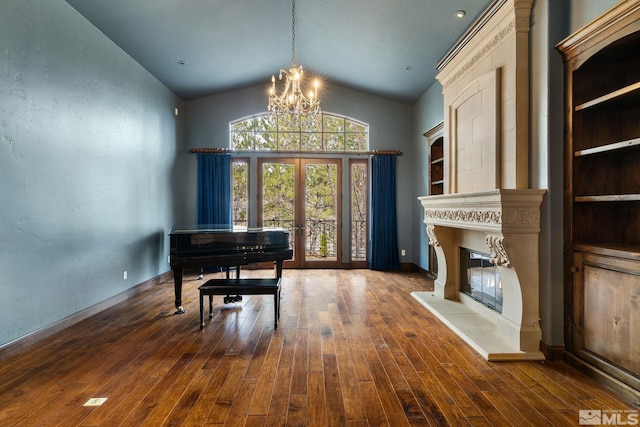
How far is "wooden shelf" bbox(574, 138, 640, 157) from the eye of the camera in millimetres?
2051

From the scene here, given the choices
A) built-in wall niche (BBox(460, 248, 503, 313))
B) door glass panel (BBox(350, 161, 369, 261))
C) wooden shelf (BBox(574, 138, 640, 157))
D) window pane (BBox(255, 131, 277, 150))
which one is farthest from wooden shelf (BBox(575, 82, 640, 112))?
window pane (BBox(255, 131, 277, 150))

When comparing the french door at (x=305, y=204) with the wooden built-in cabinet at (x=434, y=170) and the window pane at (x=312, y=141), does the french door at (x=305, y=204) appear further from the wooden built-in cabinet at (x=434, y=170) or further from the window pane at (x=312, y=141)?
the wooden built-in cabinet at (x=434, y=170)

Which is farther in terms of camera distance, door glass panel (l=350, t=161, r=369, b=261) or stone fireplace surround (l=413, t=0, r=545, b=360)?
door glass panel (l=350, t=161, r=369, b=261)

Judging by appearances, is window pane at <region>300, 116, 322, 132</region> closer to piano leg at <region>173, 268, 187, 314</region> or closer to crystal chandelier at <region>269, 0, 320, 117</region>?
crystal chandelier at <region>269, 0, 320, 117</region>

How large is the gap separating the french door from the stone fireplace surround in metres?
2.93

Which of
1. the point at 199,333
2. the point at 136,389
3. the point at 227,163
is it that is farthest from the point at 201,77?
the point at 136,389

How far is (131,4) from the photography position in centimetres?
347

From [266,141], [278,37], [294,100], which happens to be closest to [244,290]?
[294,100]

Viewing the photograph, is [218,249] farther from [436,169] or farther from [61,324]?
[436,169]

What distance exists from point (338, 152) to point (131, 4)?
13.4 ft

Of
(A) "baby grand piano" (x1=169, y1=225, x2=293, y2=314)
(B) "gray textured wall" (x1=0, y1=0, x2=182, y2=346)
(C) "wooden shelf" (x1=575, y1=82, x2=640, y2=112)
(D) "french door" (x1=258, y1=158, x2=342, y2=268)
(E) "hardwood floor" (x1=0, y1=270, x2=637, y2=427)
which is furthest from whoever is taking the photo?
(D) "french door" (x1=258, y1=158, x2=342, y2=268)

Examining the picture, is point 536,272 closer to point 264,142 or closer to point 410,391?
point 410,391

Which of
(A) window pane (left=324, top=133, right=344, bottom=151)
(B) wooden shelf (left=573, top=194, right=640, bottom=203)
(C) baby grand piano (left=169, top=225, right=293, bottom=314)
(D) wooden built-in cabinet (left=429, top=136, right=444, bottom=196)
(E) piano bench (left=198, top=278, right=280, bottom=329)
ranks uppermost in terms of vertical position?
(A) window pane (left=324, top=133, right=344, bottom=151)

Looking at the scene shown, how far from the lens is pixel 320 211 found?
6695 millimetres
